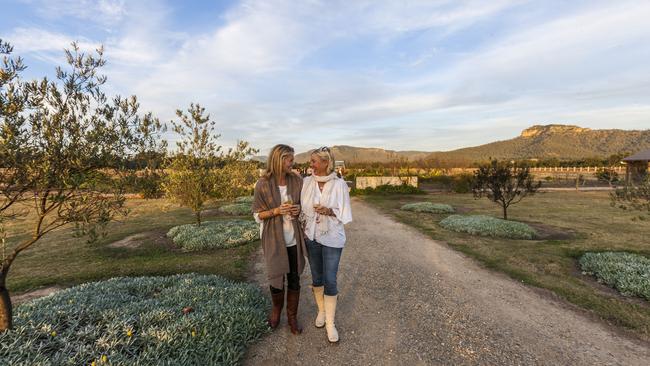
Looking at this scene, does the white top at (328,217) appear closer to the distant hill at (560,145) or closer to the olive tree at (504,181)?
the olive tree at (504,181)

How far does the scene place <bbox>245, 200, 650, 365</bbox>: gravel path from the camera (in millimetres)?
3928

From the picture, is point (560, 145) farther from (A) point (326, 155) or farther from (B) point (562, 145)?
(A) point (326, 155)

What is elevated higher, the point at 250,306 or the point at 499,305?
the point at 250,306

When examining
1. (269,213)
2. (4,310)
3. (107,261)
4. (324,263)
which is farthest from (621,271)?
(107,261)

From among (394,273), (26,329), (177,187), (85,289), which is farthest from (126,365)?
(177,187)

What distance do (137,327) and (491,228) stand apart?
11507 millimetres

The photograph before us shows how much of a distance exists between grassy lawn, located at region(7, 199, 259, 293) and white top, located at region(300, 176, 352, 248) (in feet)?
12.1

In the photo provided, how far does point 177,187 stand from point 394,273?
8423 mm

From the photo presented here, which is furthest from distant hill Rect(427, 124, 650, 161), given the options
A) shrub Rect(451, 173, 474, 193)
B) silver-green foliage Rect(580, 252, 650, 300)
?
silver-green foliage Rect(580, 252, 650, 300)

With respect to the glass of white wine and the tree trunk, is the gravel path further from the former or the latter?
the tree trunk

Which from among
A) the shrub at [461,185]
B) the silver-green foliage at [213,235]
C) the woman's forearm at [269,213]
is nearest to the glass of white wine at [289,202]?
the woman's forearm at [269,213]

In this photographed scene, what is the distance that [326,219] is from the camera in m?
4.06

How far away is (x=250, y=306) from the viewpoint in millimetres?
4914

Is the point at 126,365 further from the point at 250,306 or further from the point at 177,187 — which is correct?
the point at 177,187
